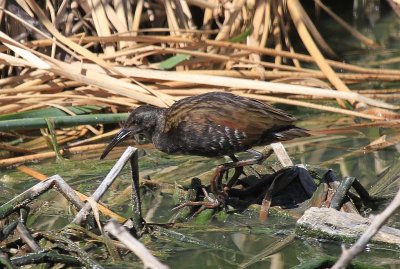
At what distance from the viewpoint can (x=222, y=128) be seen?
18.5 ft

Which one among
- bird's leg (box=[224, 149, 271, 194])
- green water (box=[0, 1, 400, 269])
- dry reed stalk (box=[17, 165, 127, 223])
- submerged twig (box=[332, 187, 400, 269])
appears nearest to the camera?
submerged twig (box=[332, 187, 400, 269])

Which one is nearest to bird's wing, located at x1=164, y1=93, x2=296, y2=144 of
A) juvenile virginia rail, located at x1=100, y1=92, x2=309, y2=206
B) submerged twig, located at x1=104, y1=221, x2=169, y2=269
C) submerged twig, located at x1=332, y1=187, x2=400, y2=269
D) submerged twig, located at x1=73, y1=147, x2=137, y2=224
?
juvenile virginia rail, located at x1=100, y1=92, x2=309, y2=206

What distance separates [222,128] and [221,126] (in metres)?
0.02

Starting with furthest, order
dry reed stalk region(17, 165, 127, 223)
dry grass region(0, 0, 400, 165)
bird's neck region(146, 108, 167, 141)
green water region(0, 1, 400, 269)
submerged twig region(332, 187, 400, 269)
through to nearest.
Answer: dry grass region(0, 0, 400, 165) < bird's neck region(146, 108, 167, 141) < dry reed stalk region(17, 165, 127, 223) < green water region(0, 1, 400, 269) < submerged twig region(332, 187, 400, 269)

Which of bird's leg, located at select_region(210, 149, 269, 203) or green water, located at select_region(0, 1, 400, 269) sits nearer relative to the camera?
green water, located at select_region(0, 1, 400, 269)

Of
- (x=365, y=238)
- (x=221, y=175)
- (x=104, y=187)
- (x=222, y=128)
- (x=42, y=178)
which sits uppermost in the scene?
(x=365, y=238)

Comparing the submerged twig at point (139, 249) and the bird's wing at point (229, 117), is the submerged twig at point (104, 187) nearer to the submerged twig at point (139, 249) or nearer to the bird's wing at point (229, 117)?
the bird's wing at point (229, 117)

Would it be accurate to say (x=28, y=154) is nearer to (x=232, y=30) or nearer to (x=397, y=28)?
(x=232, y=30)

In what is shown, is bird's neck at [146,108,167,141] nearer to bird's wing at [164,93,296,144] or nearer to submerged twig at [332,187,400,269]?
bird's wing at [164,93,296,144]

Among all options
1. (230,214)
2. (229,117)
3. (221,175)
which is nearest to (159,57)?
(229,117)

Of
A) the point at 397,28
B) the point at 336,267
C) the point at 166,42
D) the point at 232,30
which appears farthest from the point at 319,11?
the point at 336,267

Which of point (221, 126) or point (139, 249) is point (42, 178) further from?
point (139, 249)

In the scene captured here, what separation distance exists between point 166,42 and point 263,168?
2221mm

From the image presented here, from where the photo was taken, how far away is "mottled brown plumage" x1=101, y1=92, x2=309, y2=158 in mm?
5652
